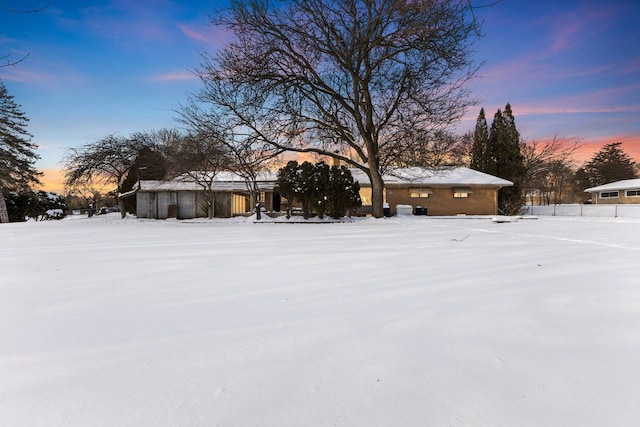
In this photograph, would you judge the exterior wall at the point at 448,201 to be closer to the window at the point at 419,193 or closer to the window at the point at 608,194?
the window at the point at 419,193

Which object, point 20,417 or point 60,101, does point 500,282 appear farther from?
point 60,101

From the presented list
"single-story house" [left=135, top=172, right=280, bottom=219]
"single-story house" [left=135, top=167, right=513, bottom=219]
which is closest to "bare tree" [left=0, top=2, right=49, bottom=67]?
"single-story house" [left=135, top=172, right=280, bottom=219]

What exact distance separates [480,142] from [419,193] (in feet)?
33.5

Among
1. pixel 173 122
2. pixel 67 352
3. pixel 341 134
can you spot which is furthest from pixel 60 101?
pixel 67 352

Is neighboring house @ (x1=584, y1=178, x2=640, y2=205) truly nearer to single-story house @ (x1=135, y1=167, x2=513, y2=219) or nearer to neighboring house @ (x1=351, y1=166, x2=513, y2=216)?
neighboring house @ (x1=351, y1=166, x2=513, y2=216)

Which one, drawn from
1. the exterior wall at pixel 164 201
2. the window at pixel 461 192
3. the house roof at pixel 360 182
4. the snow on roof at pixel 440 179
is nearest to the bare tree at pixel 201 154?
the house roof at pixel 360 182

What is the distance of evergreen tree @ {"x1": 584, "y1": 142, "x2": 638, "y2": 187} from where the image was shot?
4359 centimetres

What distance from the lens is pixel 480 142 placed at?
28.6 meters

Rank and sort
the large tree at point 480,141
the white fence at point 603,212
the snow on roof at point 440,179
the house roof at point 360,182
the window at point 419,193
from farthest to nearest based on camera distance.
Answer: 1. the large tree at point 480,141
2. the white fence at point 603,212
3. the window at point 419,193
4. the snow on roof at point 440,179
5. the house roof at point 360,182

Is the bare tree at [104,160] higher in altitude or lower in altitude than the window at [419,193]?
higher

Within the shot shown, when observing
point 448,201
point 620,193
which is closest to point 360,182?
point 448,201

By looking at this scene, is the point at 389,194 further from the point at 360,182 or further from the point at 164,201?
the point at 164,201

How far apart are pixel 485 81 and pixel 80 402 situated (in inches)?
630

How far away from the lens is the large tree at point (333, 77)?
12148mm
